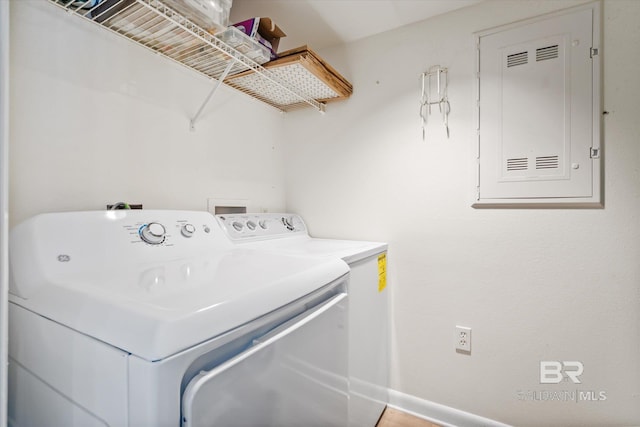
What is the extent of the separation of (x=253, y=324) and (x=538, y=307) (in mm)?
1336

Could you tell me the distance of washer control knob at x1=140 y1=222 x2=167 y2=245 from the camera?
3.03ft

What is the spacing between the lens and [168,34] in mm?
1042

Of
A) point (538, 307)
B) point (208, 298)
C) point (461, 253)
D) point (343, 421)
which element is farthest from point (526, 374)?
point (208, 298)

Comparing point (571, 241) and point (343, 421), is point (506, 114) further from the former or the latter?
point (343, 421)

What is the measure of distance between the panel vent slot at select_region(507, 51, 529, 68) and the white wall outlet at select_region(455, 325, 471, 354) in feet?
4.14

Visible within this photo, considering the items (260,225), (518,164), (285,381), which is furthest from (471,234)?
(285,381)

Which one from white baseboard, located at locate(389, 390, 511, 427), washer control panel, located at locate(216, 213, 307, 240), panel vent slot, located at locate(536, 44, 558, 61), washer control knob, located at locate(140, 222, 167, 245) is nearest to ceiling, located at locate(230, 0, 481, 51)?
panel vent slot, located at locate(536, 44, 558, 61)

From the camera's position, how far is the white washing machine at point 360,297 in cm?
118

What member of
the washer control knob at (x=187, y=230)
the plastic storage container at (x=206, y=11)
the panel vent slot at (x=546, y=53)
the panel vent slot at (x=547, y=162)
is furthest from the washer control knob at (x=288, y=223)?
the panel vent slot at (x=546, y=53)

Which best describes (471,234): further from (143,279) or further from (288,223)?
(143,279)

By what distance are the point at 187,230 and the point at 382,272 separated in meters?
0.96

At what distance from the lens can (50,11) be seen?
0.89 m

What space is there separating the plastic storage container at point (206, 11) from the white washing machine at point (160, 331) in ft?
2.20

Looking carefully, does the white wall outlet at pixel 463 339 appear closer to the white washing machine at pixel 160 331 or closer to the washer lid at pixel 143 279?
the white washing machine at pixel 160 331
